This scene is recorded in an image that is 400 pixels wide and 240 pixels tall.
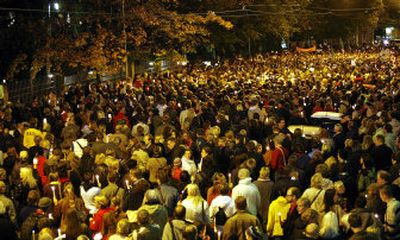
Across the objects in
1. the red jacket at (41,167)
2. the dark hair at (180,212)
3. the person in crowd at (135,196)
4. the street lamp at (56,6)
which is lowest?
the red jacket at (41,167)

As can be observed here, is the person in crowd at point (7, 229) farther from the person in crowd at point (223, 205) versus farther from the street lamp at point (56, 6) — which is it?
the street lamp at point (56, 6)

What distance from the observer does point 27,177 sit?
11406mm

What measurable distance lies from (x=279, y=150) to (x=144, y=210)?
15.2 feet

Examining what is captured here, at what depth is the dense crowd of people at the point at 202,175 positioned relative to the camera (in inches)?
344

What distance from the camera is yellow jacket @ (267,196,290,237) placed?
30.6 feet

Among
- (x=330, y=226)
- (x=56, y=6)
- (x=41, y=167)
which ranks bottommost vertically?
(x=41, y=167)

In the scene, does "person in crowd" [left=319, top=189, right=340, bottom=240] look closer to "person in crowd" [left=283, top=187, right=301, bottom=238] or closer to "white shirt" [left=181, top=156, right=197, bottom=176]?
"person in crowd" [left=283, top=187, right=301, bottom=238]

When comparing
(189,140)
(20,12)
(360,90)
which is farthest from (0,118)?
(20,12)

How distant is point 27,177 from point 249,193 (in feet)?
12.2

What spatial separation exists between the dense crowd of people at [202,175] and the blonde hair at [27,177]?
16mm

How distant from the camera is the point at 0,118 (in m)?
17.5

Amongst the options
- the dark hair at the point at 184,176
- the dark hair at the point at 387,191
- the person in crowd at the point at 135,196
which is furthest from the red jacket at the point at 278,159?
the dark hair at the point at 387,191

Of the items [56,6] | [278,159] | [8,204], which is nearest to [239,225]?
[8,204]

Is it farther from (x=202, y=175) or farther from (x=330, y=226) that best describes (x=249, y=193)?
(x=330, y=226)
